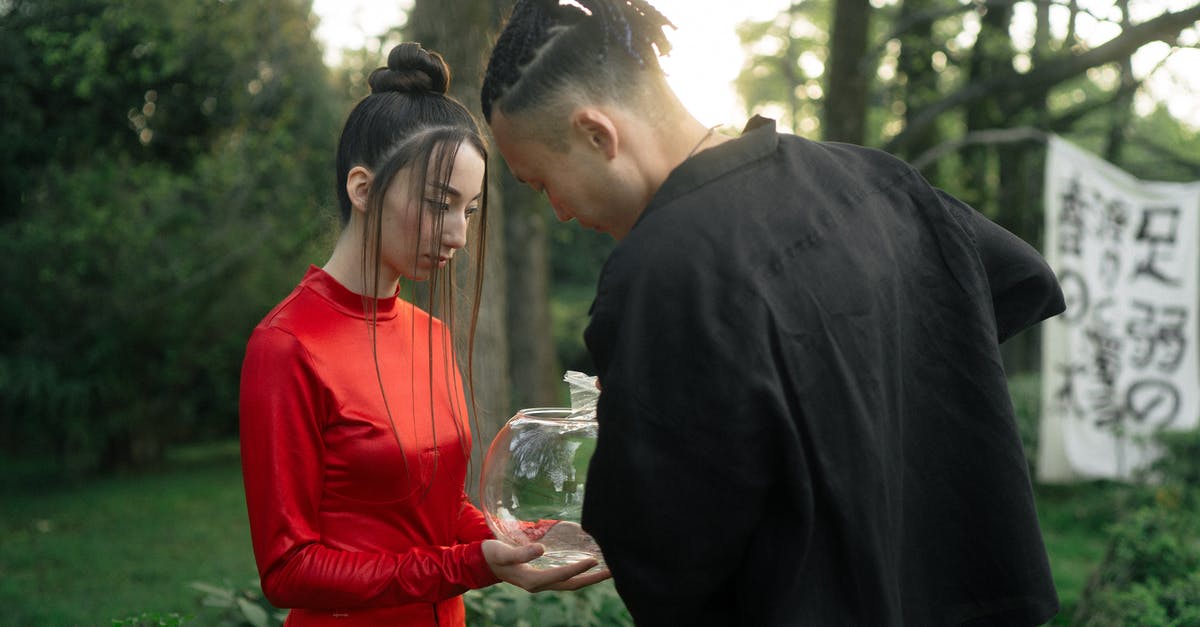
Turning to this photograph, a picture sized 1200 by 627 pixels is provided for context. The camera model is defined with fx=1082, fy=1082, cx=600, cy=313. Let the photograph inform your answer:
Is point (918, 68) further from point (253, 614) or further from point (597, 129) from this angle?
point (597, 129)

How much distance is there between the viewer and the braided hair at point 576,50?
159cm

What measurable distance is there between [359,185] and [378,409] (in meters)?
0.46

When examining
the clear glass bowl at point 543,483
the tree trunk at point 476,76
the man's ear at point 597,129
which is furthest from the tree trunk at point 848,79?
the man's ear at point 597,129

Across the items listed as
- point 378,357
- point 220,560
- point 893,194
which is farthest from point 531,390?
point 893,194

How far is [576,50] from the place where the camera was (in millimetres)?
1584

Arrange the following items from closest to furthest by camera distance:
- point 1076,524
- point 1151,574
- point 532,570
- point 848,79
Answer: point 532,570 < point 1151,574 < point 848,79 < point 1076,524

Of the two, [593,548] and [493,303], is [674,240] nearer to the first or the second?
[593,548]

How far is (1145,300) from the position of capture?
8.19m

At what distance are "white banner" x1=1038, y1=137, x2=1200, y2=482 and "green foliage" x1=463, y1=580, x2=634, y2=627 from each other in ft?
19.4

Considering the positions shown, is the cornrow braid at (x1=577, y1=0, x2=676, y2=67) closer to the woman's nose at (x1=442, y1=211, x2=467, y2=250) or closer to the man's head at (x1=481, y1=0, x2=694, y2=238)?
the man's head at (x1=481, y1=0, x2=694, y2=238)

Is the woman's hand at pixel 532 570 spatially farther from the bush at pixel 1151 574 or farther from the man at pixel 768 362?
the bush at pixel 1151 574

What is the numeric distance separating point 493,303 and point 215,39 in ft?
24.0

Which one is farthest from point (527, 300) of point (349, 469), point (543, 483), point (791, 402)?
point (791, 402)

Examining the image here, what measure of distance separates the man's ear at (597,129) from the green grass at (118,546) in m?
4.20
